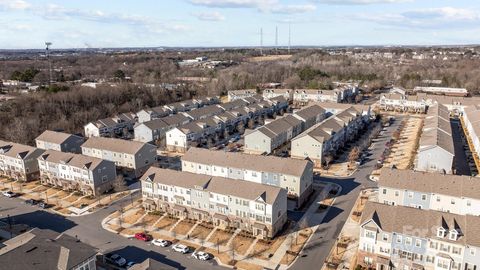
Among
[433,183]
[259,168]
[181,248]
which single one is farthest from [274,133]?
[181,248]

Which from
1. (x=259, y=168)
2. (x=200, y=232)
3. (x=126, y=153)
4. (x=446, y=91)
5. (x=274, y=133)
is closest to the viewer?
(x=200, y=232)

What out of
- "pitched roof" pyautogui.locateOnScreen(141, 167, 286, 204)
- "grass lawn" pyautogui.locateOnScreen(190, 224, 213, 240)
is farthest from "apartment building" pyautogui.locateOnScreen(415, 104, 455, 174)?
"grass lawn" pyautogui.locateOnScreen(190, 224, 213, 240)

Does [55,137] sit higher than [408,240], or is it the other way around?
[55,137]

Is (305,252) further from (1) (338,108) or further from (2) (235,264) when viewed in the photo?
(1) (338,108)

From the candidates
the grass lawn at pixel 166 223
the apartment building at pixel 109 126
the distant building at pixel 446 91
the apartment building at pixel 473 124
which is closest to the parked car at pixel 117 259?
the grass lawn at pixel 166 223

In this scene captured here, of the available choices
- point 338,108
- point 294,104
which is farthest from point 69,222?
point 294,104

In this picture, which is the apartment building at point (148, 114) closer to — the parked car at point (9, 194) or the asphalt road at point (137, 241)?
the parked car at point (9, 194)

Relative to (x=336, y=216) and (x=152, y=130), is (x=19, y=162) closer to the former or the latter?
(x=152, y=130)

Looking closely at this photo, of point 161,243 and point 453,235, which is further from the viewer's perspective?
point 161,243
